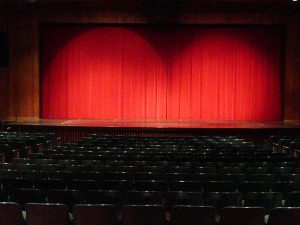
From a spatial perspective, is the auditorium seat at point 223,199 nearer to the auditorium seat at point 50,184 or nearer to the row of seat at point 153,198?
the row of seat at point 153,198

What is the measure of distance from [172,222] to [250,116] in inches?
528

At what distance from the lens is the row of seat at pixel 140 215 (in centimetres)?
339

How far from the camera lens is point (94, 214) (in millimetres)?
3477

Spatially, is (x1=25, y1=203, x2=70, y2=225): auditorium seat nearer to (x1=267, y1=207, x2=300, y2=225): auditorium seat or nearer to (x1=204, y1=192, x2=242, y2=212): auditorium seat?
(x1=204, y1=192, x2=242, y2=212): auditorium seat

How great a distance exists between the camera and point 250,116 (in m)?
16.4

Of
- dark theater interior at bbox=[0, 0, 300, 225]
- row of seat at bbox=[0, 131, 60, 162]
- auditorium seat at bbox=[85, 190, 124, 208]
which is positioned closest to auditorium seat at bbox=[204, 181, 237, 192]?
auditorium seat at bbox=[85, 190, 124, 208]

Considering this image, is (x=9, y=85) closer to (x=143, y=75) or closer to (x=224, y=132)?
(x=143, y=75)

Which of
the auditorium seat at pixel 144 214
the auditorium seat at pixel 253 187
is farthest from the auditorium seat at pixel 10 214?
the auditorium seat at pixel 253 187

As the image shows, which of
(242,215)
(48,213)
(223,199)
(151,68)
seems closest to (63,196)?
(48,213)

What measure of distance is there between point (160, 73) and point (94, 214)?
13.3 metres

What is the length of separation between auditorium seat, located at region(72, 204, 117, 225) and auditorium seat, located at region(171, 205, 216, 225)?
0.50 metres

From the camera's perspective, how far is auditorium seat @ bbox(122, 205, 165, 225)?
342 centimetres

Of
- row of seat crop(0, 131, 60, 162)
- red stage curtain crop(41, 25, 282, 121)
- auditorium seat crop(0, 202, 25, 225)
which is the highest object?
red stage curtain crop(41, 25, 282, 121)

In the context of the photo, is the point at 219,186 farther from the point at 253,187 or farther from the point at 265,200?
the point at 265,200
